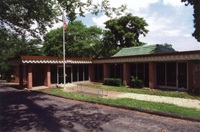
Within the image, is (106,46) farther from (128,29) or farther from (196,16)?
(196,16)

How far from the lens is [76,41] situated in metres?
44.7

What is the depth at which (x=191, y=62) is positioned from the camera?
52.6 ft

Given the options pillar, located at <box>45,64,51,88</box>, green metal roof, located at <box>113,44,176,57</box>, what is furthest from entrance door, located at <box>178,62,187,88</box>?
pillar, located at <box>45,64,51,88</box>

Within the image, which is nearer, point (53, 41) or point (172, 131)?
point (172, 131)

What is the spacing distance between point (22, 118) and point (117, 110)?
5.15 m

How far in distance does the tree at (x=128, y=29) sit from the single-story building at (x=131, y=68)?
46.9ft

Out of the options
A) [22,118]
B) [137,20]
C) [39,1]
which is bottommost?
[22,118]

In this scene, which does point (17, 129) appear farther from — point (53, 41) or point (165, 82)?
point (53, 41)

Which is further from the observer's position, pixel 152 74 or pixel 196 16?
pixel 196 16

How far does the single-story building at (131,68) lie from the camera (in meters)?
16.4

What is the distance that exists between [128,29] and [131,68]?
23.7 m

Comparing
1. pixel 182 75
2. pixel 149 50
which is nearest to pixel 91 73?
pixel 149 50

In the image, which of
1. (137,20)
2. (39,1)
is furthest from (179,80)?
(137,20)

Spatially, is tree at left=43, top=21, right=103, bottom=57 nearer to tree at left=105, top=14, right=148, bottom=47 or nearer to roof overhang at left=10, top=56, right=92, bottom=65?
tree at left=105, top=14, right=148, bottom=47
